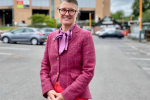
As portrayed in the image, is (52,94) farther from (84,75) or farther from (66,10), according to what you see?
(66,10)

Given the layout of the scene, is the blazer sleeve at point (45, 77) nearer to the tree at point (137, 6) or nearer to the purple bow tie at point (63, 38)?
the purple bow tie at point (63, 38)

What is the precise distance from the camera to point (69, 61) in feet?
6.77

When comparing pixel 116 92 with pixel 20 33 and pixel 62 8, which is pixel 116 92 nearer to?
pixel 62 8

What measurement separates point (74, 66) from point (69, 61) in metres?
0.07

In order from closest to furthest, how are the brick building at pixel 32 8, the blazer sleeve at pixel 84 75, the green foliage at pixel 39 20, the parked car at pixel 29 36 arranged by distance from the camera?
Result: the blazer sleeve at pixel 84 75
the parked car at pixel 29 36
the green foliage at pixel 39 20
the brick building at pixel 32 8

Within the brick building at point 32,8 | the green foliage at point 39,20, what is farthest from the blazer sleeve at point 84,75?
the brick building at point 32,8

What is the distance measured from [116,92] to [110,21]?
5013 cm

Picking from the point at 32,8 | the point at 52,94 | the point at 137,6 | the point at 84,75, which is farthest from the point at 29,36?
the point at 137,6

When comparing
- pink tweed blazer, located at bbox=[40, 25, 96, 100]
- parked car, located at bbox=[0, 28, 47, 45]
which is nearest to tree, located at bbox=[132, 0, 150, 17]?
parked car, located at bbox=[0, 28, 47, 45]

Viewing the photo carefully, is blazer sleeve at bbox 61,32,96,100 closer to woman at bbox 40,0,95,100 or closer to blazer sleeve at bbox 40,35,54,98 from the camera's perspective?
woman at bbox 40,0,95,100

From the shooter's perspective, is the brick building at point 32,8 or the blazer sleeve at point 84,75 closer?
the blazer sleeve at point 84,75

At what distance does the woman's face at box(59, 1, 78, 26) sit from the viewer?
2.14 m

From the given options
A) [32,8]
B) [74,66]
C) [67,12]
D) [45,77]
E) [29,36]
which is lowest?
[45,77]

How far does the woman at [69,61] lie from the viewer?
6.67 feet
